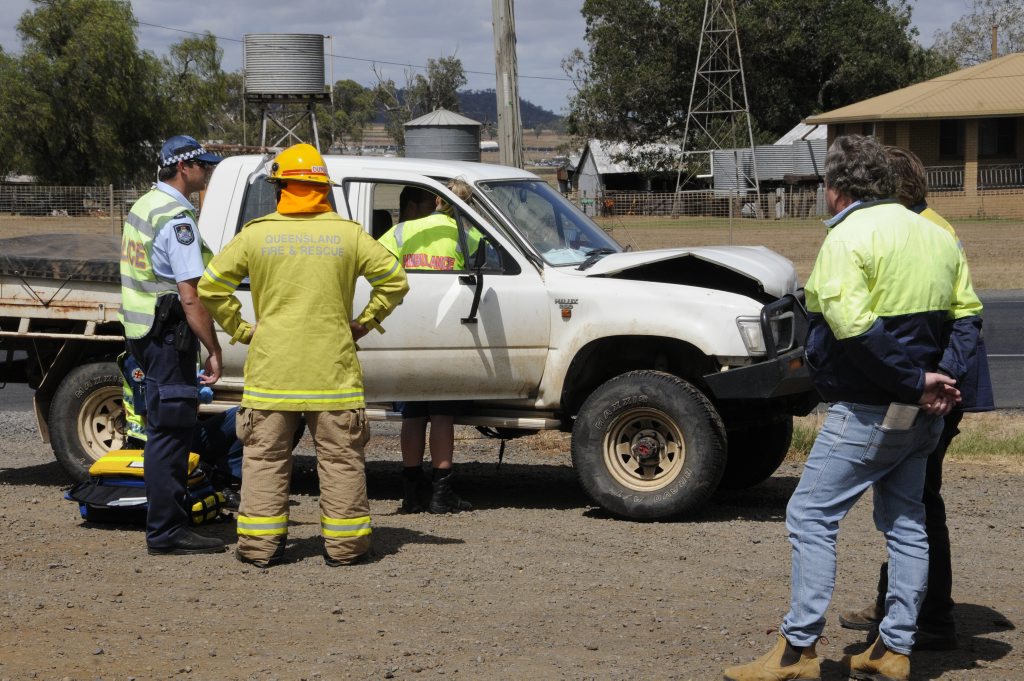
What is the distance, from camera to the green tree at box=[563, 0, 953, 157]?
199 feet

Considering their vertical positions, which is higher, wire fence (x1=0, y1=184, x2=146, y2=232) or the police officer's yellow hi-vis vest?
wire fence (x1=0, y1=184, x2=146, y2=232)

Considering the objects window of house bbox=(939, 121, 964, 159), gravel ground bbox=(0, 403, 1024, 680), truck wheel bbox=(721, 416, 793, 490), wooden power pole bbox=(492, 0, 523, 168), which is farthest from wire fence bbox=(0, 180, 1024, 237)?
gravel ground bbox=(0, 403, 1024, 680)

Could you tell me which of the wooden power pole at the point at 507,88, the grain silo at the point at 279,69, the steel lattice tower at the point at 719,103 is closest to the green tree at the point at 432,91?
the steel lattice tower at the point at 719,103

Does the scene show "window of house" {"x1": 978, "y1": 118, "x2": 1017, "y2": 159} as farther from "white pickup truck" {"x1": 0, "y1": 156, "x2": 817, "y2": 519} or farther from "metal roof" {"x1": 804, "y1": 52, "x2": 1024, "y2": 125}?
"white pickup truck" {"x1": 0, "y1": 156, "x2": 817, "y2": 519}

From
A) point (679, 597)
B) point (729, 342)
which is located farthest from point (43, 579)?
point (729, 342)

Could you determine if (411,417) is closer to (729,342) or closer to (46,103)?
(729,342)

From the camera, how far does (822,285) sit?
4281 millimetres

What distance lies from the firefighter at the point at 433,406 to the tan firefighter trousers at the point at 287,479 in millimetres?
1368

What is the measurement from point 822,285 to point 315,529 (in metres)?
3.76

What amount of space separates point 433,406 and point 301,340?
171cm

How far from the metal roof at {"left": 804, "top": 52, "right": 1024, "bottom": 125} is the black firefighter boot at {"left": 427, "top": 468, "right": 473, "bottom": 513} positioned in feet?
136

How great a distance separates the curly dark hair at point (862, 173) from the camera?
14.5 feet

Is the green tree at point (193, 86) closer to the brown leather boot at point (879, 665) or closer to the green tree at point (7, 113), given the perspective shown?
the green tree at point (7, 113)

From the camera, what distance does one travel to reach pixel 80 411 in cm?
817
